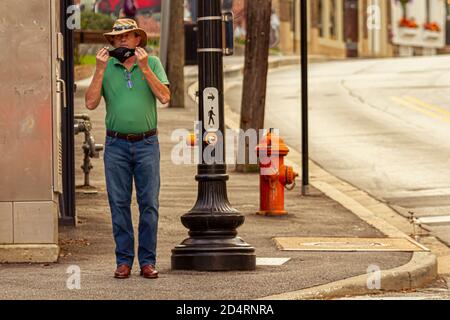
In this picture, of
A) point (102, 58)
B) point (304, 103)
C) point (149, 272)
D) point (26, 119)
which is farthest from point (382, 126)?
point (102, 58)

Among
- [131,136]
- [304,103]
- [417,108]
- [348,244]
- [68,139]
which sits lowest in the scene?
[348,244]

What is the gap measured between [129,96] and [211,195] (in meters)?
1.34

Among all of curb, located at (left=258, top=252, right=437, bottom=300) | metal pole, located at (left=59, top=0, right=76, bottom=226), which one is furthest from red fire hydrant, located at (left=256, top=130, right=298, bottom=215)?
curb, located at (left=258, top=252, right=437, bottom=300)

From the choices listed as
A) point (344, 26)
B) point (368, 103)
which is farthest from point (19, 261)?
point (344, 26)

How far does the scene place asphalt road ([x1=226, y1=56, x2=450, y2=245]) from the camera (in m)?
20.8

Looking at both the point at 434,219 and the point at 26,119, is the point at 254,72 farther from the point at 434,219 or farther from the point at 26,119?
the point at 26,119

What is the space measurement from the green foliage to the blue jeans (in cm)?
3264

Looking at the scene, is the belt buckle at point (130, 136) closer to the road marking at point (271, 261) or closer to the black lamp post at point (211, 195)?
the black lamp post at point (211, 195)

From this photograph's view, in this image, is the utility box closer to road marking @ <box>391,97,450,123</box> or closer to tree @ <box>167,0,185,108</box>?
road marking @ <box>391,97,450,123</box>

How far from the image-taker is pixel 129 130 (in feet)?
37.0

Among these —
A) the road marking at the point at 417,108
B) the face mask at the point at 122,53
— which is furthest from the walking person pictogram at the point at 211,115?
the road marking at the point at 417,108

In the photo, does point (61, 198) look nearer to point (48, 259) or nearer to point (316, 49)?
point (48, 259)
